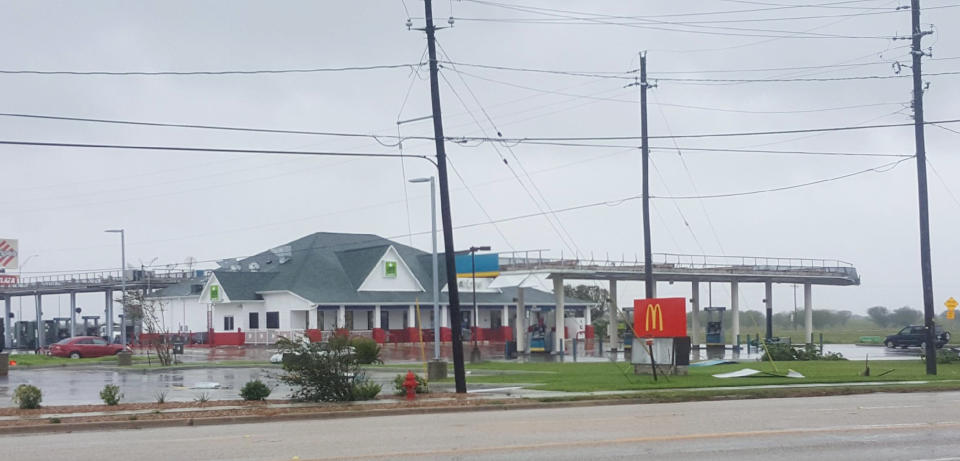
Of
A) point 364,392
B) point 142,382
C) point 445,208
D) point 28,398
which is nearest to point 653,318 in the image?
point 445,208

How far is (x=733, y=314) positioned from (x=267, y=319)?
3109 centimetres

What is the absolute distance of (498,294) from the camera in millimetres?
78812

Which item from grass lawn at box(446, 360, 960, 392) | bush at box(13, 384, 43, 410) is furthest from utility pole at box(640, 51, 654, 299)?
bush at box(13, 384, 43, 410)

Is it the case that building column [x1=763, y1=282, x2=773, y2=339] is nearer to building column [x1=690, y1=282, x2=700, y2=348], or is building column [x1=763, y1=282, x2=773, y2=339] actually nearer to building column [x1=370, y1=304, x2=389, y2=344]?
building column [x1=690, y1=282, x2=700, y2=348]

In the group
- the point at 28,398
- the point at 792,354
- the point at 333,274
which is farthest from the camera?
the point at 333,274

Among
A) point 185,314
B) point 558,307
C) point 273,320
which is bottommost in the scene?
point 273,320

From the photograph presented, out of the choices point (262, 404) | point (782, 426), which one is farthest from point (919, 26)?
point (262, 404)

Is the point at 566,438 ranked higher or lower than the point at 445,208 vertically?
lower

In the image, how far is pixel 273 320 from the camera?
71500mm

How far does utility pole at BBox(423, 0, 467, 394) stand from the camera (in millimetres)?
25250

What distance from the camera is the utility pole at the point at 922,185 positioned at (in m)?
32.6

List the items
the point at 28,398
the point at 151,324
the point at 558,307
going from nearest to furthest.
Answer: the point at 28,398 < the point at 151,324 < the point at 558,307

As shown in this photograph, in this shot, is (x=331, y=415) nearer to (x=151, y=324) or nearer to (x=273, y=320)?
(x=151, y=324)

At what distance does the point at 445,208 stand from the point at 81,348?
38.5 metres
